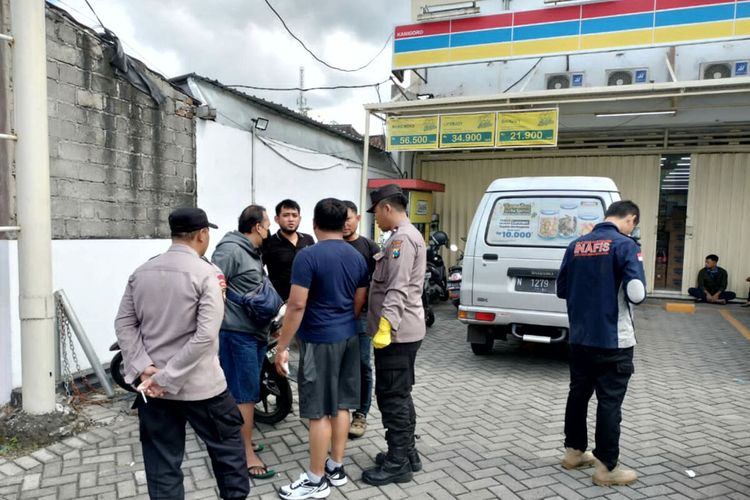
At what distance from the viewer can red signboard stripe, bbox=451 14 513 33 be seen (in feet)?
30.6

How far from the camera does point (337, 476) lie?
10.5ft

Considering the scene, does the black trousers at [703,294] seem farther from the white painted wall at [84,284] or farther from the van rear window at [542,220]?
the white painted wall at [84,284]

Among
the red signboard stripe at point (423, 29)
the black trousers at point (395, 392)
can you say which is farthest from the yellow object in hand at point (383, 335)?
the red signboard stripe at point (423, 29)

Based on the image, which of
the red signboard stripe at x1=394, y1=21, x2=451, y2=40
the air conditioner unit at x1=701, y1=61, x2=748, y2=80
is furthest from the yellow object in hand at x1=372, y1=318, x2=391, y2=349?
the air conditioner unit at x1=701, y1=61, x2=748, y2=80

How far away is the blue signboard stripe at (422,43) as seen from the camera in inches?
388

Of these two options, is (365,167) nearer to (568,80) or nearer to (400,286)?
(568,80)

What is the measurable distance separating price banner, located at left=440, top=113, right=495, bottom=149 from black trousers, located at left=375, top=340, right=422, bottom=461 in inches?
258

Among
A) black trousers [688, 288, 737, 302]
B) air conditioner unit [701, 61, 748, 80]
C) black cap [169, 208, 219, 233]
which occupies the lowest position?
black trousers [688, 288, 737, 302]

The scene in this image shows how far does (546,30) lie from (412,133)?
292 centimetres

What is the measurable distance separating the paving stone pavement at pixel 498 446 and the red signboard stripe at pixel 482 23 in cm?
640

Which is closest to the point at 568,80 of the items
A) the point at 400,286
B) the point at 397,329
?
the point at 400,286

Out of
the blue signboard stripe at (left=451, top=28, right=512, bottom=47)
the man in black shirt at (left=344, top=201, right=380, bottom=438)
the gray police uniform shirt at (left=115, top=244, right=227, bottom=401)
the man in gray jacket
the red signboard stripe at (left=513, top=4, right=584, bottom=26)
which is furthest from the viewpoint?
the blue signboard stripe at (left=451, top=28, right=512, bottom=47)

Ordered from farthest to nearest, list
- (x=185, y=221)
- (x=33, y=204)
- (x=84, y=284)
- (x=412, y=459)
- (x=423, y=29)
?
(x=423, y=29), (x=84, y=284), (x=33, y=204), (x=412, y=459), (x=185, y=221)

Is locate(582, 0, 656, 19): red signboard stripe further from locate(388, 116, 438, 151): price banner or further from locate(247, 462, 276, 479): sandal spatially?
locate(247, 462, 276, 479): sandal
